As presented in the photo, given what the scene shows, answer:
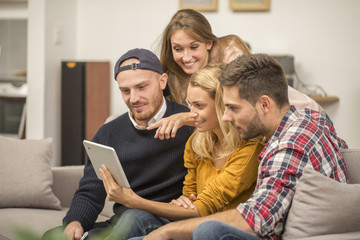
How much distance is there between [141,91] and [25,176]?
90 centimetres

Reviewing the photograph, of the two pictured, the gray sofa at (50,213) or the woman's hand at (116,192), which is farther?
the gray sofa at (50,213)

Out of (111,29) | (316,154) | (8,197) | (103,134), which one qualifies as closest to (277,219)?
(316,154)

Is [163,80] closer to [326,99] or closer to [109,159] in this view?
[109,159]

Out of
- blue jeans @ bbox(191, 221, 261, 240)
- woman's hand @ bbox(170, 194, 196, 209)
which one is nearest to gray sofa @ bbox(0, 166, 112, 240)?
woman's hand @ bbox(170, 194, 196, 209)

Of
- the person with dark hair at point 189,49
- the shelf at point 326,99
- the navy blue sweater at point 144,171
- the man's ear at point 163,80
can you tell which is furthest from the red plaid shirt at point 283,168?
the shelf at point 326,99

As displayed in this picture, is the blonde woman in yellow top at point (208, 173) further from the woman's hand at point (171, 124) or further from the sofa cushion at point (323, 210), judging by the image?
the sofa cushion at point (323, 210)

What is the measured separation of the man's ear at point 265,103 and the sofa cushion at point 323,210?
0.88ft

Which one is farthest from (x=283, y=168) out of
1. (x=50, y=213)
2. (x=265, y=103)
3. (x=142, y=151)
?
(x=50, y=213)

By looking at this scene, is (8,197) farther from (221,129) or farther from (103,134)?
(221,129)

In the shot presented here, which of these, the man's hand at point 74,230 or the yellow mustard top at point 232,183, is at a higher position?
the yellow mustard top at point 232,183

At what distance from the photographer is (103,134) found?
2213 mm

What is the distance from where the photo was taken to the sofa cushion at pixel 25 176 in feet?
8.36

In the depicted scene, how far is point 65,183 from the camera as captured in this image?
275 cm

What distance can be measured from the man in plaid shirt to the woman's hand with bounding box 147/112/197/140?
247 millimetres
